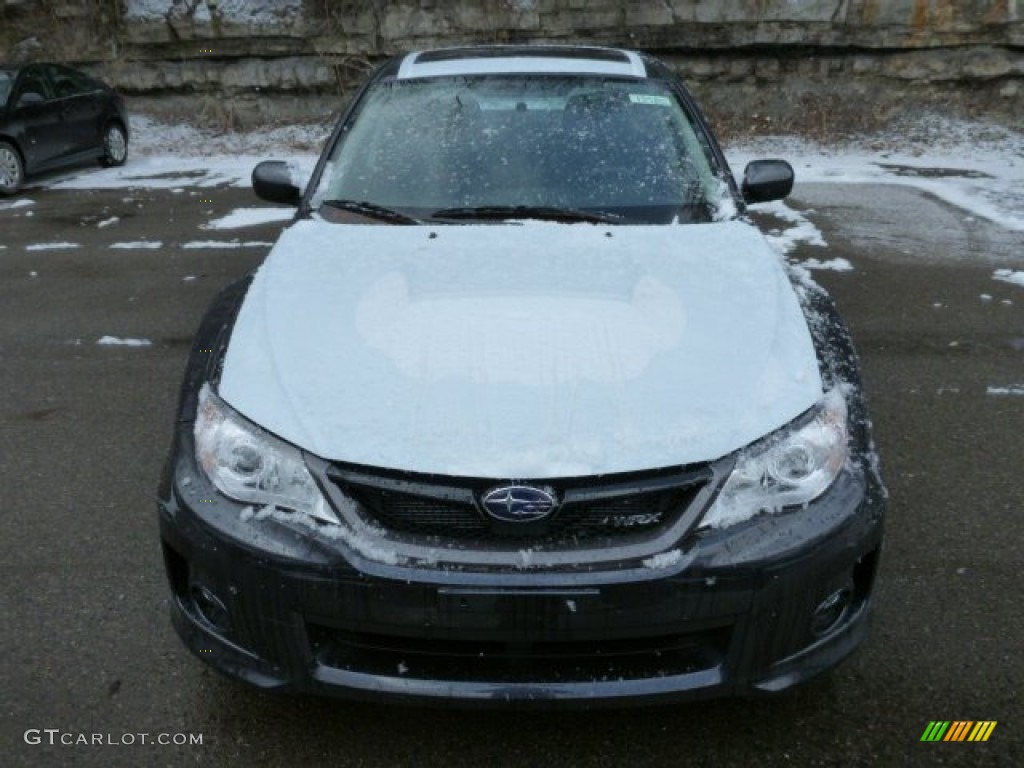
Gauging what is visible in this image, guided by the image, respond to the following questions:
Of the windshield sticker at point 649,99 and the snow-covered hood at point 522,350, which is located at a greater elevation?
the windshield sticker at point 649,99

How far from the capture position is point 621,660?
2.08 metres

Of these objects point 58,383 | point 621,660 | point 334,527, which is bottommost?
point 58,383

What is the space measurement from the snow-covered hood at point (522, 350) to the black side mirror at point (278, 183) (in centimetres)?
83

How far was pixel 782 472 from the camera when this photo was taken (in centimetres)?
211

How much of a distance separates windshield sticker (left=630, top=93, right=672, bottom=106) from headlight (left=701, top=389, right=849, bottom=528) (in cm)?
199

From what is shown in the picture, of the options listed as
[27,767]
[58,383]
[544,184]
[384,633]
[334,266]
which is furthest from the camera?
[58,383]

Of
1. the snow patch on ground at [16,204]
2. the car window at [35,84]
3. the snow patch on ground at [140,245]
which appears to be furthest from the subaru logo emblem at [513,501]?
the car window at [35,84]

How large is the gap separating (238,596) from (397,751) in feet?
2.03

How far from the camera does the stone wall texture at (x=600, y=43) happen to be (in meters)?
13.7

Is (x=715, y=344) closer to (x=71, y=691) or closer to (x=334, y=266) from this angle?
(x=334, y=266)

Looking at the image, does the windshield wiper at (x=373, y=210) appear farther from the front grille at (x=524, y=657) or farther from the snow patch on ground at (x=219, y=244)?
the snow patch on ground at (x=219, y=244)

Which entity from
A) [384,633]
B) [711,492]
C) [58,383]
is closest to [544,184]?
[711,492]

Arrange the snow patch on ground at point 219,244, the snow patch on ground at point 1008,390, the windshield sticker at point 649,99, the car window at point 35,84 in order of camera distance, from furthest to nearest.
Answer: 1. the car window at point 35,84
2. the snow patch on ground at point 219,244
3. the snow patch on ground at point 1008,390
4. the windshield sticker at point 649,99

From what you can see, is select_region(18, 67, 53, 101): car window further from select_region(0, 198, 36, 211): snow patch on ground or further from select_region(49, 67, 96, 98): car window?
select_region(0, 198, 36, 211): snow patch on ground
